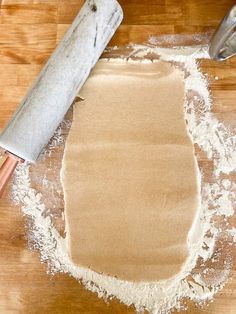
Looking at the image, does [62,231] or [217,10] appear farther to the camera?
[217,10]

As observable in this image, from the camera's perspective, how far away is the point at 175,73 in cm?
108

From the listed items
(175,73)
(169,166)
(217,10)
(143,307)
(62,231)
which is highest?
(217,10)

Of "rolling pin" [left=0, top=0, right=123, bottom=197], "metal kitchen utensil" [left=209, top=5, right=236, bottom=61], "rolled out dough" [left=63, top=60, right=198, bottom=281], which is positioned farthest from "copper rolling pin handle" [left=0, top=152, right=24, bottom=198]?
"metal kitchen utensil" [left=209, top=5, right=236, bottom=61]

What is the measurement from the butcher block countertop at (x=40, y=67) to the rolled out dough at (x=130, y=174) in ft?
0.26

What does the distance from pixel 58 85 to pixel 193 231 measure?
1.49 ft

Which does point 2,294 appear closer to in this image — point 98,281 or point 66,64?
point 98,281

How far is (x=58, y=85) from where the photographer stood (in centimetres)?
97

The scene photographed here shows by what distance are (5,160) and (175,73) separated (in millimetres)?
472

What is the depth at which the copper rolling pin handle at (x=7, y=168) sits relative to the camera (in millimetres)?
919

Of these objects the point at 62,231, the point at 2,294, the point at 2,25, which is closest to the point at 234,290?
the point at 62,231

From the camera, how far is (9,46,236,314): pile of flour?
0.95 metres

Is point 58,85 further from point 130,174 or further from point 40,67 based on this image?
point 130,174

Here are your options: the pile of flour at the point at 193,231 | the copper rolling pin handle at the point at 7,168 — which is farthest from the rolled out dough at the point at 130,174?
the copper rolling pin handle at the point at 7,168

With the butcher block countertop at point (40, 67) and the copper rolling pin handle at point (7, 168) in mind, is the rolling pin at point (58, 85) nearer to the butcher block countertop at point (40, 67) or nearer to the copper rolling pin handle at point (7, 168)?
the copper rolling pin handle at point (7, 168)
